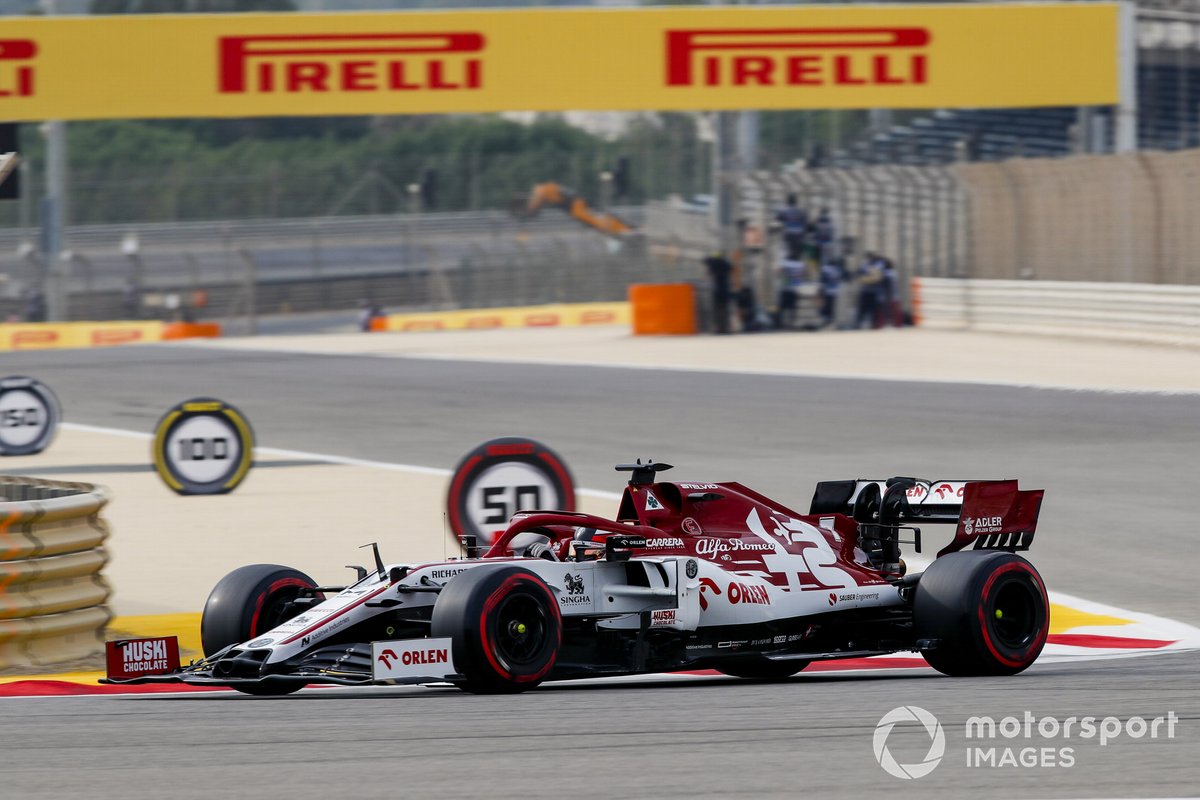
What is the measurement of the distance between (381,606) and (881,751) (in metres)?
2.27

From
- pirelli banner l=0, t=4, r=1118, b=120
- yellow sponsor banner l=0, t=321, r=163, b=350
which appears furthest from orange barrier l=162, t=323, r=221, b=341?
pirelli banner l=0, t=4, r=1118, b=120

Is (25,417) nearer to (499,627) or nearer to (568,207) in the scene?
(499,627)

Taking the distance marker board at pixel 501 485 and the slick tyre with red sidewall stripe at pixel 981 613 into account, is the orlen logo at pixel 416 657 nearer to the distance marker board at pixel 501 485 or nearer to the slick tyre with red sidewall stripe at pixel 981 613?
the slick tyre with red sidewall stripe at pixel 981 613

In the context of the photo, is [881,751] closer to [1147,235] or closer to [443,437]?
[443,437]

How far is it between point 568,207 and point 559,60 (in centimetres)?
1387

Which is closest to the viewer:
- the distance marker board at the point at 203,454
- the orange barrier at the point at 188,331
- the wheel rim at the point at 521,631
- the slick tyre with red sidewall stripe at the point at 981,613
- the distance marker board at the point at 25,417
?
the wheel rim at the point at 521,631

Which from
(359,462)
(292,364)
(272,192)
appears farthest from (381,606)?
(272,192)

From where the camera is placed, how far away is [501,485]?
35.6 ft

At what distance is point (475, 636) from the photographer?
743 cm

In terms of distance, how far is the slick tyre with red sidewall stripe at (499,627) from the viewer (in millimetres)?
7449

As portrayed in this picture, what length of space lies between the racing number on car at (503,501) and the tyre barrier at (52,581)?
2340 mm

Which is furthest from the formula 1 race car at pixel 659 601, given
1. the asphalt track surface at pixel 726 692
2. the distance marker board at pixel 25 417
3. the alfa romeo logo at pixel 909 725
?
the distance marker board at pixel 25 417

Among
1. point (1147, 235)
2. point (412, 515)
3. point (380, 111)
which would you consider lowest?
point (412, 515)

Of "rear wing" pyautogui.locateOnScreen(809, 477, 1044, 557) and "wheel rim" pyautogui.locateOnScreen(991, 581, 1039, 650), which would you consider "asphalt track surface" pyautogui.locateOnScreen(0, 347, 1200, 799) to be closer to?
"wheel rim" pyautogui.locateOnScreen(991, 581, 1039, 650)
